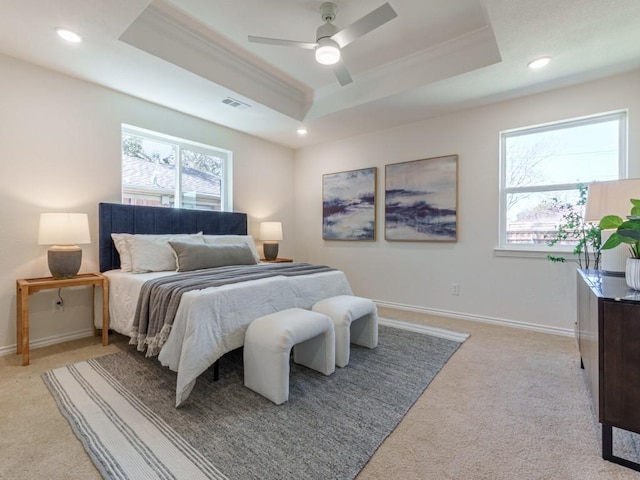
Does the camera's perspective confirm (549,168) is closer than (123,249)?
No

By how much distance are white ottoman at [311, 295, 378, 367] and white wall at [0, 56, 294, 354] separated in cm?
254

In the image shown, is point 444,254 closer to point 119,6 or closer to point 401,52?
point 401,52

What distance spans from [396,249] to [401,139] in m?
1.52

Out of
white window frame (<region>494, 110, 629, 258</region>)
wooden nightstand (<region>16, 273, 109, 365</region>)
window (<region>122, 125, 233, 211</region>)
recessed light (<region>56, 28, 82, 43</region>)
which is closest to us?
recessed light (<region>56, 28, 82, 43</region>)

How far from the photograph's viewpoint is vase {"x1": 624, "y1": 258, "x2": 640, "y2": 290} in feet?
5.02

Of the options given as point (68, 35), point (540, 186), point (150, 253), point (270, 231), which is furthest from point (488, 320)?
point (68, 35)

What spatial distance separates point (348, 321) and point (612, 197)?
1931 mm

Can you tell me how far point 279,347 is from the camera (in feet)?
5.95

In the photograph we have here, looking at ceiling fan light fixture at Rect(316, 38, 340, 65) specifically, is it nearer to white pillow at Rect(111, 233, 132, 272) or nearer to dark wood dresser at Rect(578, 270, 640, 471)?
dark wood dresser at Rect(578, 270, 640, 471)

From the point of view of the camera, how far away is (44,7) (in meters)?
2.01

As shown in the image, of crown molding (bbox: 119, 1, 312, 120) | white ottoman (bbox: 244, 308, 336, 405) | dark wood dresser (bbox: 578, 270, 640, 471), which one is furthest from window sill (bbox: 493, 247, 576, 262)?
crown molding (bbox: 119, 1, 312, 120)

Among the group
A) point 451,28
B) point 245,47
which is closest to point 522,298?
point 451,28

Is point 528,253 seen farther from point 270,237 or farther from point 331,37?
point 270,237

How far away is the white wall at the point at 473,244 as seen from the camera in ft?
10.00
